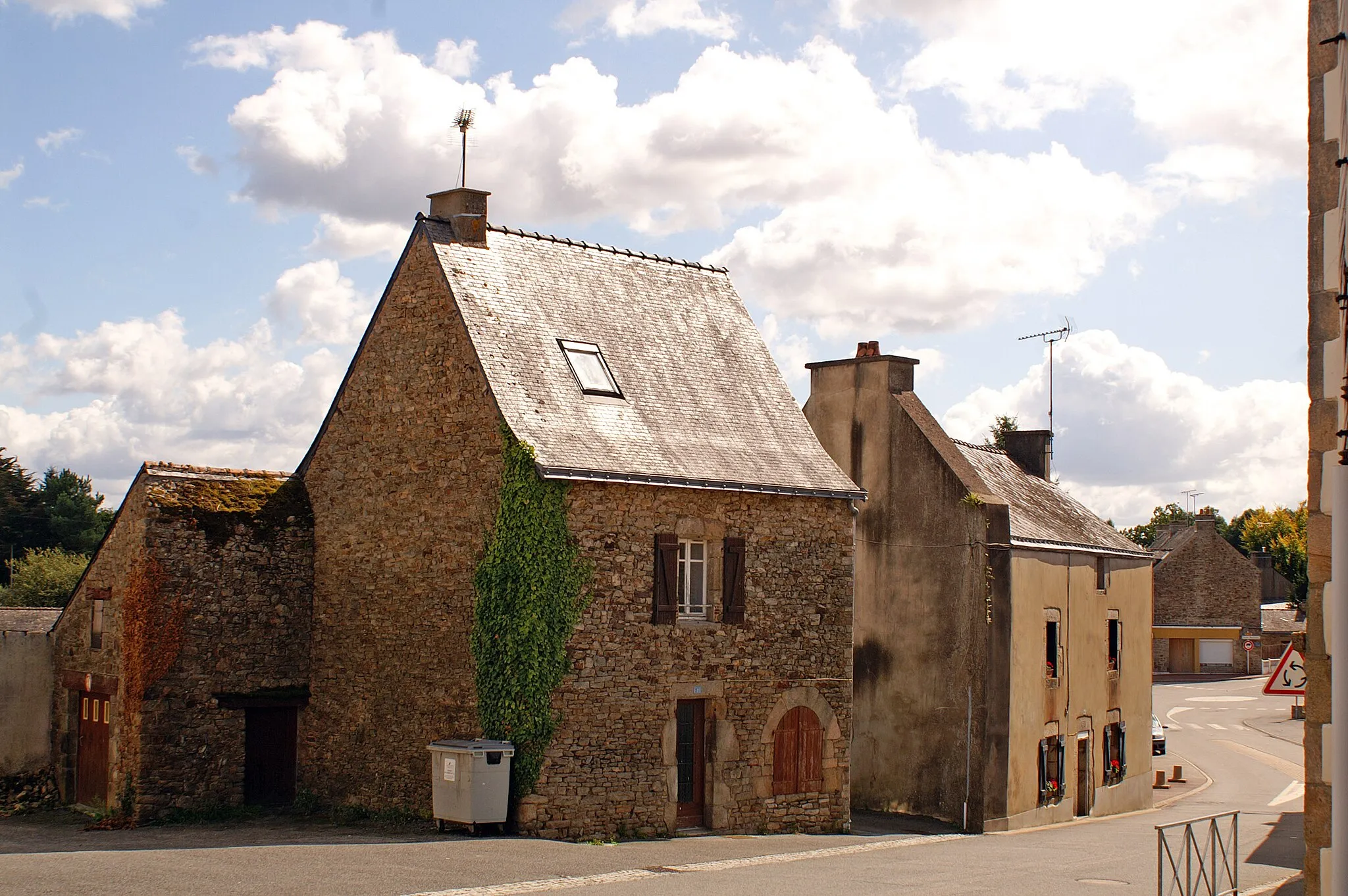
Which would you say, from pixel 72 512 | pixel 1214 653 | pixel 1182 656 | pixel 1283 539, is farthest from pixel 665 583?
pixel 1283 539

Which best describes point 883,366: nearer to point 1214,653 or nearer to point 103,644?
point 103,644

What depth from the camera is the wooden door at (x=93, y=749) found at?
19250mm

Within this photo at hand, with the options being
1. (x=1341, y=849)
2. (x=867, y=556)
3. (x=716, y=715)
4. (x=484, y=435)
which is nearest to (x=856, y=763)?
(x=867, y=556)

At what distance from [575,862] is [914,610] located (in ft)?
31.0

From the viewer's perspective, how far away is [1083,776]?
24.6 m

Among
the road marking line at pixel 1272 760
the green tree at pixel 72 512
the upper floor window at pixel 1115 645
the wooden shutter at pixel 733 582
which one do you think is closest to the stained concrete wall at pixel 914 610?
the wooden shutter at pixel 733 582

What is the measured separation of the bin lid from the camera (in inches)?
634

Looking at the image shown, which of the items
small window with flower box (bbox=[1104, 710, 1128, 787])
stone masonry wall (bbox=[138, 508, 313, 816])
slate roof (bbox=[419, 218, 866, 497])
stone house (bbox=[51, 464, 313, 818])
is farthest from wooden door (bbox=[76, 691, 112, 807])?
small window with flower box (bbox=[1104, 710, 1128, 787])

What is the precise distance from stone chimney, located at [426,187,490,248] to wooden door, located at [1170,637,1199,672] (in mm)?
48129

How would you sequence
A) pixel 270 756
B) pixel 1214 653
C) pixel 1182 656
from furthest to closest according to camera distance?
pixel 1182 656, pixel 1214 653, pixel 270 756

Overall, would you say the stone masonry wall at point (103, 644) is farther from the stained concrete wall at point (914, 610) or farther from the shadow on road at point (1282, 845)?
the shadow on road at point (1282, 845)

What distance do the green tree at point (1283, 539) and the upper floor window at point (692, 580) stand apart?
2327 inches

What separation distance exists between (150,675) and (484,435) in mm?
5587

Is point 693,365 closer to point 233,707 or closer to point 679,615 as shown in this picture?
point 679,615
